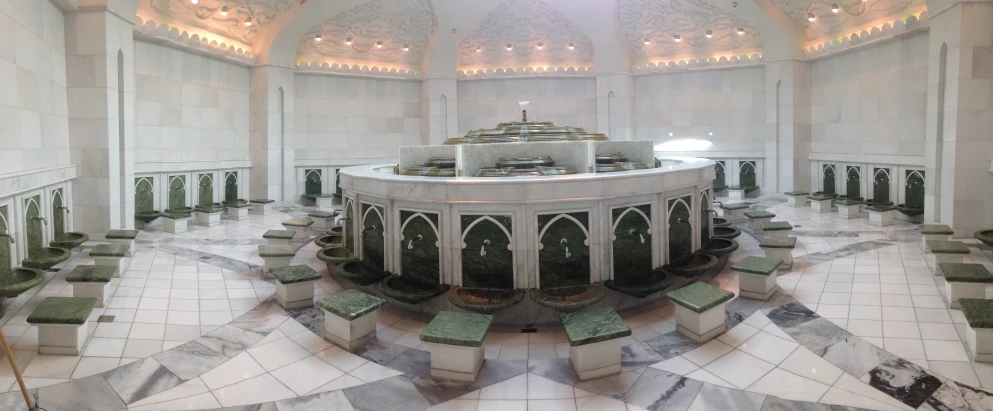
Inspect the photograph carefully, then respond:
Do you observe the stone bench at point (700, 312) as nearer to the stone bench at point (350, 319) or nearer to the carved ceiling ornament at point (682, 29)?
the stone bench at point (350, 319)

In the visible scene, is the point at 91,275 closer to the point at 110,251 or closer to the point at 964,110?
the point at 110,251

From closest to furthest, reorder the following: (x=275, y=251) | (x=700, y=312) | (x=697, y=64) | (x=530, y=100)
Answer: (x=700, y=312)
(x=275, y=251)
(x=697, y=64)
(x=530, y=100)

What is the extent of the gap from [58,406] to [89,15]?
26.3ft

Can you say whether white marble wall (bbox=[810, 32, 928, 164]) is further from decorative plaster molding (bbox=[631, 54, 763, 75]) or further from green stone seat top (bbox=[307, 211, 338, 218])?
green stone seat top (bbox=[307, 211, 338, 218])

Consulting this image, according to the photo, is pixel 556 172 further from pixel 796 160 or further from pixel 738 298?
pixel 796 160

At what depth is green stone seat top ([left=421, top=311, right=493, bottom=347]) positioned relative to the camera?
4684 mm

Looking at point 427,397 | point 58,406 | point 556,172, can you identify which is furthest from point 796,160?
point 58,406

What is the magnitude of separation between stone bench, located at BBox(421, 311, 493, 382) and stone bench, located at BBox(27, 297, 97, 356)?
10.6 feet

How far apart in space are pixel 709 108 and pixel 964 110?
8292 millimetres

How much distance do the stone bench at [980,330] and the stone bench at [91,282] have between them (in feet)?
29.0

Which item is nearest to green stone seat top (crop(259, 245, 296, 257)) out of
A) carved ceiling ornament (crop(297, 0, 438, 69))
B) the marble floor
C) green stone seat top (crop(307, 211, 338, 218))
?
the marble floor

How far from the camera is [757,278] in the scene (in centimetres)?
673

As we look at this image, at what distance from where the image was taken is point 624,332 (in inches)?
188

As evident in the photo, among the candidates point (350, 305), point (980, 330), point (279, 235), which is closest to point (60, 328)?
point (350, 305)
